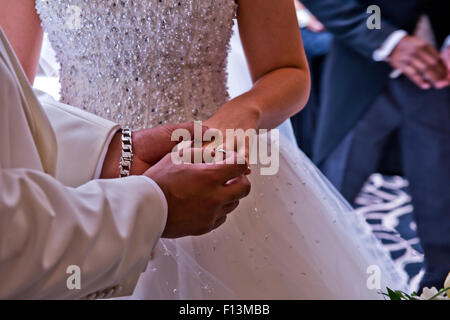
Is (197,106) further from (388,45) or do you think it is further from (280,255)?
(388,45)

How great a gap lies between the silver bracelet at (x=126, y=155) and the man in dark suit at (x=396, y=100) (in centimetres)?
181

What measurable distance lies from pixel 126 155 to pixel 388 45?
6.18 ft

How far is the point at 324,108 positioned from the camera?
2.81 m

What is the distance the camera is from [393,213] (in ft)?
12.0

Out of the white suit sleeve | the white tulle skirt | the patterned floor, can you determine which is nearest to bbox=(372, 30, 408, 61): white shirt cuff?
the patterned floor

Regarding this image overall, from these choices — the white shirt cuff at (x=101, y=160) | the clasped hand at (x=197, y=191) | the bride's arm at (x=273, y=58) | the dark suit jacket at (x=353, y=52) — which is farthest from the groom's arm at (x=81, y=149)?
the dark suit jacket at (x=353, y=52)

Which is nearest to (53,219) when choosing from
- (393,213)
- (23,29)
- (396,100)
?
(23,29)

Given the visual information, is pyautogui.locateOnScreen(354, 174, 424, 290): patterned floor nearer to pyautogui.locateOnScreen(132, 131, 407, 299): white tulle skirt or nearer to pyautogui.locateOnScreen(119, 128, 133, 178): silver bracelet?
pyautogui.locateOnScreen(132, 131, 407, 299): white tulle skirt

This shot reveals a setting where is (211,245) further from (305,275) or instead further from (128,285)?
(128,285)

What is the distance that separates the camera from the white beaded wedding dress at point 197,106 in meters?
1.01

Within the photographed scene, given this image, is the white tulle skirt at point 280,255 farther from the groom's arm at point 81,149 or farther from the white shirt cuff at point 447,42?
the white shirt cuff at point 447,42

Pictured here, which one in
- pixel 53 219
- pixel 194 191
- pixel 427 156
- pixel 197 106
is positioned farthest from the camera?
pixel 427 156

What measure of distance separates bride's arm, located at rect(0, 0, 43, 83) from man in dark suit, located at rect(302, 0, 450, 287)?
5.35 feet
